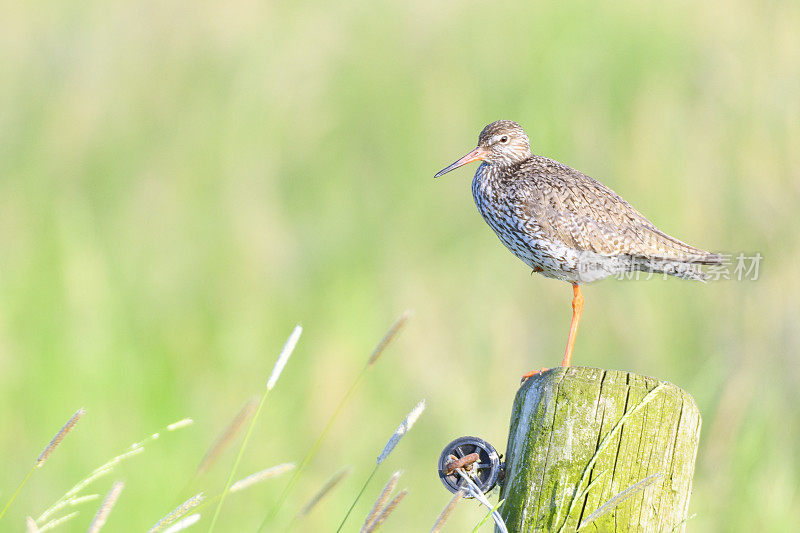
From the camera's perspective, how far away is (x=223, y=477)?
6961 mm

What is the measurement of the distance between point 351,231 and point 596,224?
3511mm

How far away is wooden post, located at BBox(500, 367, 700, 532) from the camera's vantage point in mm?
2607

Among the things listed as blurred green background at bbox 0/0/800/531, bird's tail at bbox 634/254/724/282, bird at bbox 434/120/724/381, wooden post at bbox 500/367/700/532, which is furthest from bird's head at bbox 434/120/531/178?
wooden post at bbox 500/367/700/532

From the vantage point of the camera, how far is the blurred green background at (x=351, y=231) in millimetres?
6641

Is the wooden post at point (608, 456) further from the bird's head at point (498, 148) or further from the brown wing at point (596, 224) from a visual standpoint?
the bird's head at point (498, 148)

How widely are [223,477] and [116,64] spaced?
369 centimetres

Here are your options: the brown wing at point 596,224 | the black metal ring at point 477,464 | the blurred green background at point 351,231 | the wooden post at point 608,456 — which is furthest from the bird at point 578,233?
the blurred green background at point 351,231

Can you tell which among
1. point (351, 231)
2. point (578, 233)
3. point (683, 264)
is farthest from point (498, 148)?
point (351, 231)

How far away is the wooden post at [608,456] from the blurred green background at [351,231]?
11.8 feet

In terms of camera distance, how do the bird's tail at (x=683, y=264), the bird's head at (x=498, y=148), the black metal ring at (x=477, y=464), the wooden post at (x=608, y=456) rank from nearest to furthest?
the wooden post at (x=608, y=456)
the black metal ring at (x=477, y=464)
the bird's tail at (x=683, y=264)
the bird's head at (x=498, y=148)

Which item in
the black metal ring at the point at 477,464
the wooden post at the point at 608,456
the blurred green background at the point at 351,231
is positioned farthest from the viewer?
the blurred green background at the point at 351,231

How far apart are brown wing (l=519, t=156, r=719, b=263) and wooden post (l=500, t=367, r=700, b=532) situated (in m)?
1.89

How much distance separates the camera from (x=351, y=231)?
7785mm

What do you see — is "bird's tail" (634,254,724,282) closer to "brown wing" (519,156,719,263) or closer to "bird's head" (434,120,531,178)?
"brown wing" (519,156,719,263)
